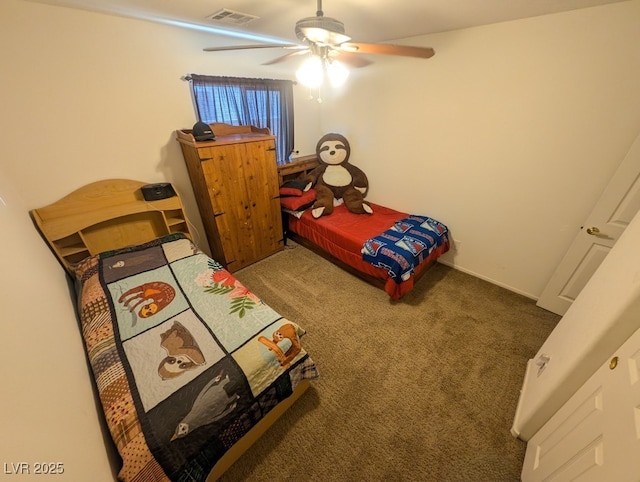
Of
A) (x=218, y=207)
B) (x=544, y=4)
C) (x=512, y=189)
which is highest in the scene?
(x=544, y=4)

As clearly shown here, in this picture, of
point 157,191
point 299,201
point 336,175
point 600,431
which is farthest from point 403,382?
point 157,191

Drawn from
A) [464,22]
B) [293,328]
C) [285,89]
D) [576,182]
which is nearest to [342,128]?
[285,89]

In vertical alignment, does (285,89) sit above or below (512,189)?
above

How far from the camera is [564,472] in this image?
3.07ft

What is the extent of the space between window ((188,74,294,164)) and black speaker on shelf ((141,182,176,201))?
0.79 m

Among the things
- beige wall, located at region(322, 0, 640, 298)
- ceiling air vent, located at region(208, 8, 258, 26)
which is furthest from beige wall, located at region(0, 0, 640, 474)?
ceiling air vent, located at region(208, 8, 258, 26)

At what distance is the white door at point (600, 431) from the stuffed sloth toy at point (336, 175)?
2347 mm

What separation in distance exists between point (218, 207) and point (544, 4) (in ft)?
9.16

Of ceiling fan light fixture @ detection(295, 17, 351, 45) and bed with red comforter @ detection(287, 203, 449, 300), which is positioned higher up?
ceiling fan light fixture @ detection(295, 17, 351, 45)

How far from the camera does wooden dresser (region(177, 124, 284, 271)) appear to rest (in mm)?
2189

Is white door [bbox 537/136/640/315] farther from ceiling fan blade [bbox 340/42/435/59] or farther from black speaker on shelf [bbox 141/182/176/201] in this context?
black speaker on shelf [bbox 141/182/176/201]

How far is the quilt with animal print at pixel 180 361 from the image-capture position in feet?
3.23

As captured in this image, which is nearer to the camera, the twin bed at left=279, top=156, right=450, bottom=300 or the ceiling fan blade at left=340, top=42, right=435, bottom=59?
the ceiling fan blade at left=340, top=42, right=435, bottom=59

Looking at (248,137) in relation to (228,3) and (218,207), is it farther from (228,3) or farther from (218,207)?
(228,3)
